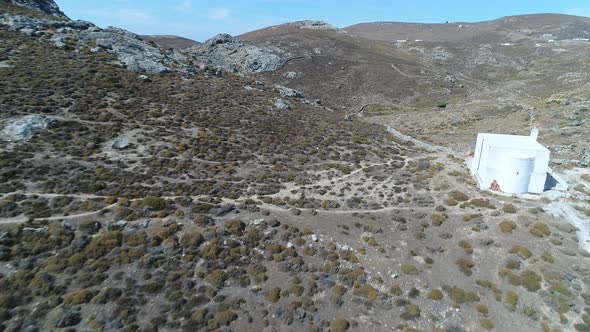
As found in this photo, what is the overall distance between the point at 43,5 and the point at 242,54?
141 feet

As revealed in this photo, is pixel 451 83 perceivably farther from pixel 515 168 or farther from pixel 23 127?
pixel 23 127

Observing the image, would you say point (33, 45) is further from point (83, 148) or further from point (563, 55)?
point (563, 55)

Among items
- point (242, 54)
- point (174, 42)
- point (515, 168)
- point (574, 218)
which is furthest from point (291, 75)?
point (174, 42)

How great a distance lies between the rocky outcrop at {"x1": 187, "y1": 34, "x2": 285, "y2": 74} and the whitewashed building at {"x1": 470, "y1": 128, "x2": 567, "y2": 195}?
6778 cm

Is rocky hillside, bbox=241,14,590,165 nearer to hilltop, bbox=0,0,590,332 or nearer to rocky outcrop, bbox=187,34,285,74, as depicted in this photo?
hilltop, bbox=0,0,590,332

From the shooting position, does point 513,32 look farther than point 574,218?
Yes

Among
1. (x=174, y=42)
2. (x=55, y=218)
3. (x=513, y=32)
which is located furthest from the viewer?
(x=513, y=32)

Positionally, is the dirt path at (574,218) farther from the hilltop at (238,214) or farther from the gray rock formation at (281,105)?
the gray rock formation at (281,105)

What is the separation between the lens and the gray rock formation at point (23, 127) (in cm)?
2841

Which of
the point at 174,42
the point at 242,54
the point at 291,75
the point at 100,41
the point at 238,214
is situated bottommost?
the point at 238,214

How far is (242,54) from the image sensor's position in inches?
3484

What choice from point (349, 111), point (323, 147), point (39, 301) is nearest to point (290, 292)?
point (39, 301)

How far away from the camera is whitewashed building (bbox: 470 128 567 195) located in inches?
1034

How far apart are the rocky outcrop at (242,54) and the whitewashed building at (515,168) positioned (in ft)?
222
